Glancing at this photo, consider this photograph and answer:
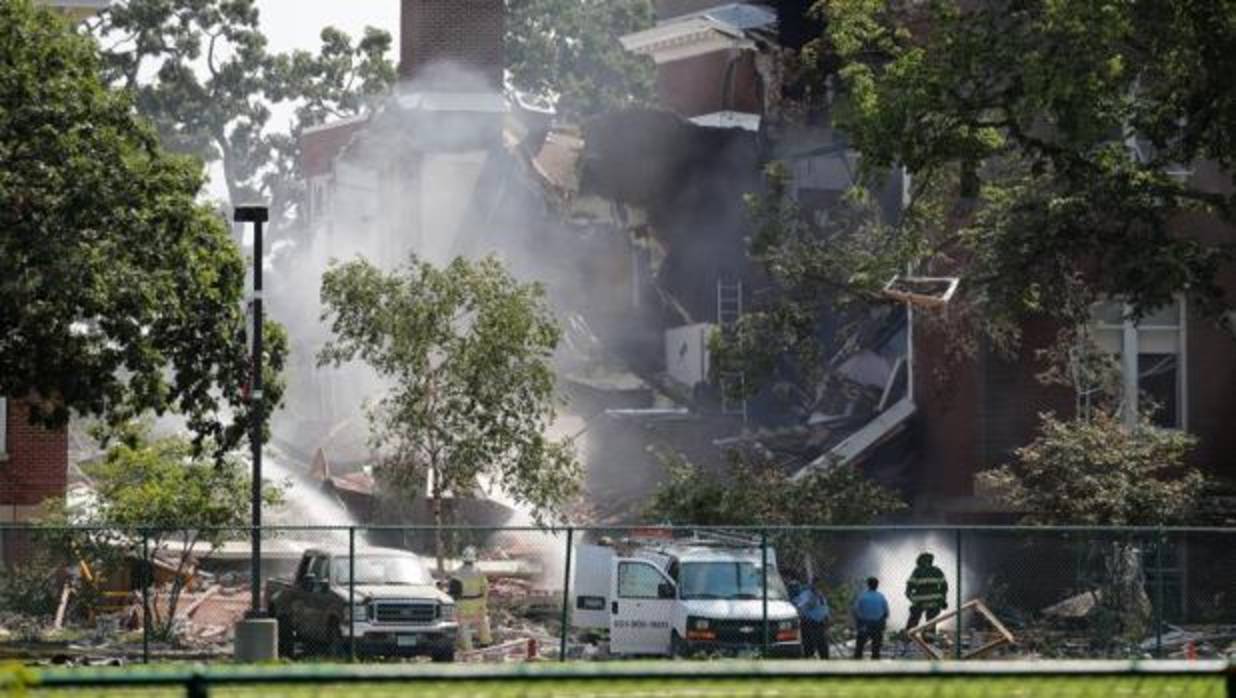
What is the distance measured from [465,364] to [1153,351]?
512 inches

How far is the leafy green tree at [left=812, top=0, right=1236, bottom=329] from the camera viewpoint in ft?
107

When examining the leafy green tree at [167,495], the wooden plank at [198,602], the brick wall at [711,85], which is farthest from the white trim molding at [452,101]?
the wooden plank at [198,602]

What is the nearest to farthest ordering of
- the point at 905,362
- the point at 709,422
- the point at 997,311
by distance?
the point at 997,311 < the point at 905,362 < the point at 709,422

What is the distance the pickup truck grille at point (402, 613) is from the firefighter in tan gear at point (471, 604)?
163 centimetres

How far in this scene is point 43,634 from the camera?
1319 inches

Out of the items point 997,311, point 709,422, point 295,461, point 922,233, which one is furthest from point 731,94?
point 997,311

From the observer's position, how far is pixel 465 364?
138 feet

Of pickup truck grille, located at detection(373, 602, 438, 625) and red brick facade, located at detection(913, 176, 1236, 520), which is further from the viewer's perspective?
red brick facade, located at detection(913, 176, 1236, 520)

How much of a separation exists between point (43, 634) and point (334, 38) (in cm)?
7355

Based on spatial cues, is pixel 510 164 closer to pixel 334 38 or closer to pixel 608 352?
pixel 608 352

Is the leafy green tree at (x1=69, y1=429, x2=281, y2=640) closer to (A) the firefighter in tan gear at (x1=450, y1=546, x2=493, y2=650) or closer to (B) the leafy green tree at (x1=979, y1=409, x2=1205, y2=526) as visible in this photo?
(A) the firefighter in tan gear at (x1=450, y1=546, x2=493, y2=650)

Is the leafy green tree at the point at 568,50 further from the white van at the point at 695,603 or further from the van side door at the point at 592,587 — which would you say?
the white van at the point at 695,603

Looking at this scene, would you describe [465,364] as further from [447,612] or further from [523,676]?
[523,676]

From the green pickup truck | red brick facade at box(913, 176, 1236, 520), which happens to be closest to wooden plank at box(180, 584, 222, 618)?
the green pickup truck
